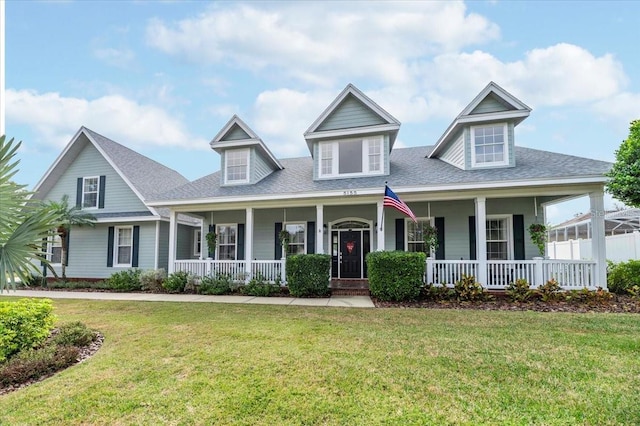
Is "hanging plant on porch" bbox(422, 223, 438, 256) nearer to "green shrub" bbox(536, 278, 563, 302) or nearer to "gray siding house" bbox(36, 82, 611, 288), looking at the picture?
"gray siding house" bbox(36, 82, 611, 288)

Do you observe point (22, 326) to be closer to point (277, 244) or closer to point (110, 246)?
point (277, 244)

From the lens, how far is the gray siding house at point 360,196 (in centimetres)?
988

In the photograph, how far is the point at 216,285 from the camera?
11258mm

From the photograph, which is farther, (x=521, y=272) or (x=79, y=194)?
(x=79, y=194)

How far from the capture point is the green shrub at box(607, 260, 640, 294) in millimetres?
10359

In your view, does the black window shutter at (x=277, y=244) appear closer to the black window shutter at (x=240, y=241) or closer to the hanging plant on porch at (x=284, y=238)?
the hanging plant on porch at (x=284, y=238)

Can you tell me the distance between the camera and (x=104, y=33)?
11.9 metres

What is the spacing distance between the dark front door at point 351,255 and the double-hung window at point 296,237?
1632 mm

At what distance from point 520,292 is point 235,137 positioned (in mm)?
11348

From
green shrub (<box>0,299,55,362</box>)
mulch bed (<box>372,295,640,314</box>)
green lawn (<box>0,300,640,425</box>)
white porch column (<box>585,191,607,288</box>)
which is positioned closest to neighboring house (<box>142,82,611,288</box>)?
white porch column (<box>585,191,607,288</box>)

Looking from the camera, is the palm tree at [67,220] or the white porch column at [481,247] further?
the palm tree at [67,220]

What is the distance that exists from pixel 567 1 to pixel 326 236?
36.6ft

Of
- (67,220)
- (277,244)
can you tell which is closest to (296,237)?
(277,244)

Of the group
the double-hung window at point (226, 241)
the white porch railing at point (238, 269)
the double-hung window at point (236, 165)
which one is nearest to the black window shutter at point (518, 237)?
the white porch railing at point (238, 269)
